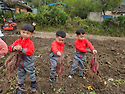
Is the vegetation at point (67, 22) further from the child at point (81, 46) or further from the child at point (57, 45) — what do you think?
the child at point (57, 45)

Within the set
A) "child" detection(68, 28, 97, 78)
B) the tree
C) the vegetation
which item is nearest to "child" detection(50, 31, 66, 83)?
"child" detection(68, 28, 97, 78)

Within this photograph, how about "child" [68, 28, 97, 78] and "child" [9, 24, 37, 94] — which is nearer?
"child" [9, 24, 37, 94]

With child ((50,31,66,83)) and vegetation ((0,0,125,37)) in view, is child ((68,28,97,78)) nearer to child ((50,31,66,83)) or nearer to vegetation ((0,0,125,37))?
child ((50,31,66,83))

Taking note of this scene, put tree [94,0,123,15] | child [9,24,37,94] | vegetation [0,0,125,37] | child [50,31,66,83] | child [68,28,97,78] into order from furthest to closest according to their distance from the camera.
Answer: tree [94,0,123,15] → vegetation [0,0,125,37] → child [68,28,97,78] → child [50,31,66,83] → child [9,24,37,94]

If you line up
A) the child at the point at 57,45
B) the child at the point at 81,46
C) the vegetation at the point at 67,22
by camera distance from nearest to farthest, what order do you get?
the child at the point at 57,45 → the child at the point at 81,46 → the vegetation at the point at 67,22

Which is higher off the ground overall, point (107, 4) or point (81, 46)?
point (107, 4)

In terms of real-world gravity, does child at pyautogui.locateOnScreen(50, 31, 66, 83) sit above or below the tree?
Answer: below

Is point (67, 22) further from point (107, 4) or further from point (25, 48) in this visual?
point (25, 48)

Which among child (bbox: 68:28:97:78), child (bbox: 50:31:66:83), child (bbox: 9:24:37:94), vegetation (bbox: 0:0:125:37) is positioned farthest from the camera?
vegetation (bbox: 0:0:125:37)

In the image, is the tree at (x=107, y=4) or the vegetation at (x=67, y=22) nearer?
the vegetation at (x=67, y=22)

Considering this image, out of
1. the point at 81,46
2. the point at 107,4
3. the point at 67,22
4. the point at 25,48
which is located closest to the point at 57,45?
the point at 81,46

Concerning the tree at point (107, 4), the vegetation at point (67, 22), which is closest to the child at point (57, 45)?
the vegetation at point (67, 22)

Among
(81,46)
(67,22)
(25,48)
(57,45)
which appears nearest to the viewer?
(25,48)

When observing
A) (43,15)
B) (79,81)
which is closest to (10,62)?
(79,81)
